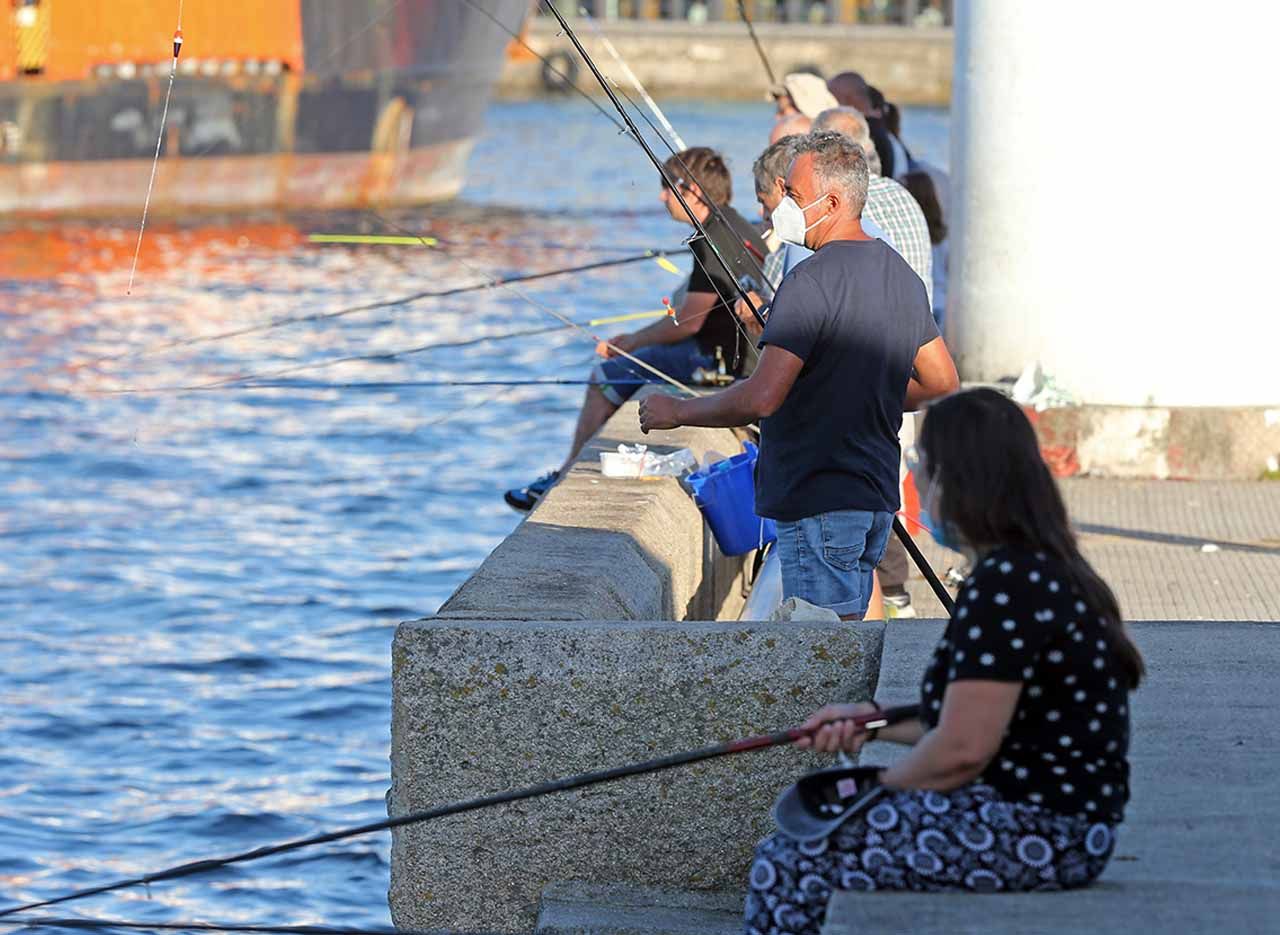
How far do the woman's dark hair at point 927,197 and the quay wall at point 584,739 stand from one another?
4697 millimetres

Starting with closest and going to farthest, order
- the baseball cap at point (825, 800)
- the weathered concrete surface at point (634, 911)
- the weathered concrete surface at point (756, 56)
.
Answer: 1. the baseball cap at point (825, 800)
2. the weathered concrete surface at point (634, 911)
3. the weathered concrete surface at point (756, 56)

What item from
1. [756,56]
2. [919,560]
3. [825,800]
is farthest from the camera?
[756,56]

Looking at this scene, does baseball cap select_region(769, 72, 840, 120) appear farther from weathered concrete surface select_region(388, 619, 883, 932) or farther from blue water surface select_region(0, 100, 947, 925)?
weathered concrete surface select_region(388, 619, 883, 932)

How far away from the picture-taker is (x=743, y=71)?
61.4 metres

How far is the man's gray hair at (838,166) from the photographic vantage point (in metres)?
5.03

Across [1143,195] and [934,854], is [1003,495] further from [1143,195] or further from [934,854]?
[1143,195]

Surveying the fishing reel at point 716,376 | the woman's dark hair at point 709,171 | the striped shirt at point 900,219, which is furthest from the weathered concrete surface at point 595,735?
the fishing reel at point 716,376

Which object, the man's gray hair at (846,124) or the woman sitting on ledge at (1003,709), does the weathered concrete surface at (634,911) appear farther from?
the man's gray hair at (846,124)

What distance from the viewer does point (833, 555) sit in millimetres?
5203

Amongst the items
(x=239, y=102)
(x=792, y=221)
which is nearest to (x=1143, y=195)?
(x=792, y=221)

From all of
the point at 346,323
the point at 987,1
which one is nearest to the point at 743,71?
the point at 346,323

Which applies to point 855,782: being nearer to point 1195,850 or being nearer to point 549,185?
point 1195,850

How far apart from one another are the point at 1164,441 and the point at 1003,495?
5698 millimetres

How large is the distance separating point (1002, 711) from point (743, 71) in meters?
Answer: 59.3
